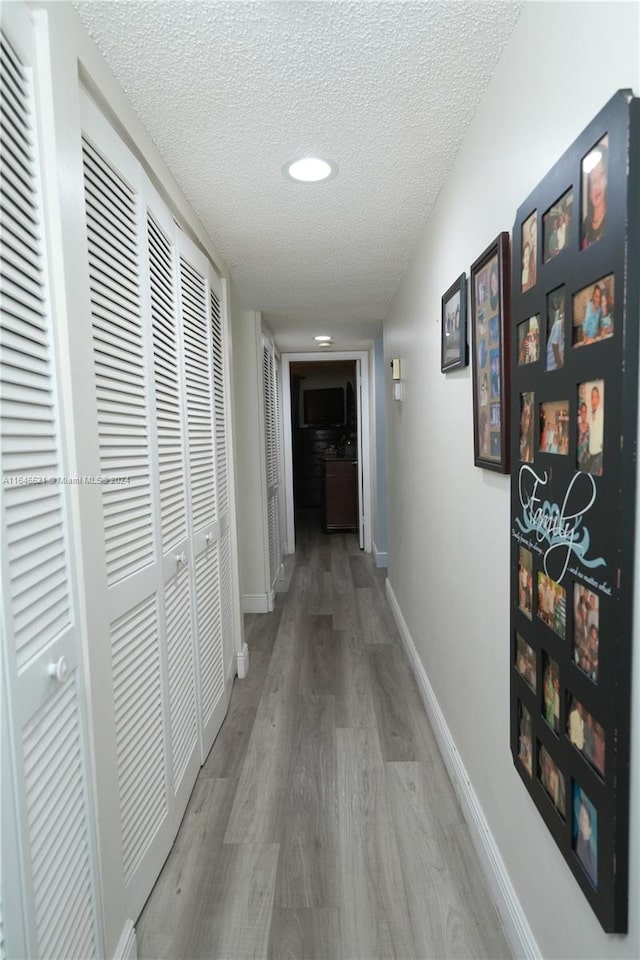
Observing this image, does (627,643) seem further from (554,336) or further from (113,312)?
(113,312)

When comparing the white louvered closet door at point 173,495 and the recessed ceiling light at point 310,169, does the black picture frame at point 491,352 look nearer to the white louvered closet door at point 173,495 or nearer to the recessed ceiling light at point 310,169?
the recessed ceiling light at point 310,169

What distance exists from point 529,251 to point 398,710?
211 centimetres

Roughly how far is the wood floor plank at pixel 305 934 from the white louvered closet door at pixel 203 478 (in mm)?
754

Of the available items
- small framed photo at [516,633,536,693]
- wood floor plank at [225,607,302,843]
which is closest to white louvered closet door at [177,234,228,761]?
wood floor plank at [225,607,302,843]

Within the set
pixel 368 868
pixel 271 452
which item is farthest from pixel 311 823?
pixel 271 452

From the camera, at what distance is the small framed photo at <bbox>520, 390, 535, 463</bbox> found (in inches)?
41.0

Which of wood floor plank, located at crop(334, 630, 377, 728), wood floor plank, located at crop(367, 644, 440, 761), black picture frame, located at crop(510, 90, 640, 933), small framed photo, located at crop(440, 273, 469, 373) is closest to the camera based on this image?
black picture frame, located at crop(510, 90, 640, 933)

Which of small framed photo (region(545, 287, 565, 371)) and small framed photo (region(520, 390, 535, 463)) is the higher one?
small framed photo (region(545, 287, 565, 371))

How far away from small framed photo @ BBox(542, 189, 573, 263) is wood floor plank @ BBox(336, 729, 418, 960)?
66.8 inches

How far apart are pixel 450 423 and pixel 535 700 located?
3.47 ft

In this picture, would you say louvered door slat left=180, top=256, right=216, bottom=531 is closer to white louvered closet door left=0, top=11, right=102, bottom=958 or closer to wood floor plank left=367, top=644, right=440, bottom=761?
white louvered closet door left=0, top=11, right=102, bottom=958

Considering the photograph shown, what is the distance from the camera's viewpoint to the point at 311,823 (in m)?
1.72

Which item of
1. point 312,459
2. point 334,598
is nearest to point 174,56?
point 334,598

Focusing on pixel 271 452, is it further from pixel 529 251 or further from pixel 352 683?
pixel 529 251
